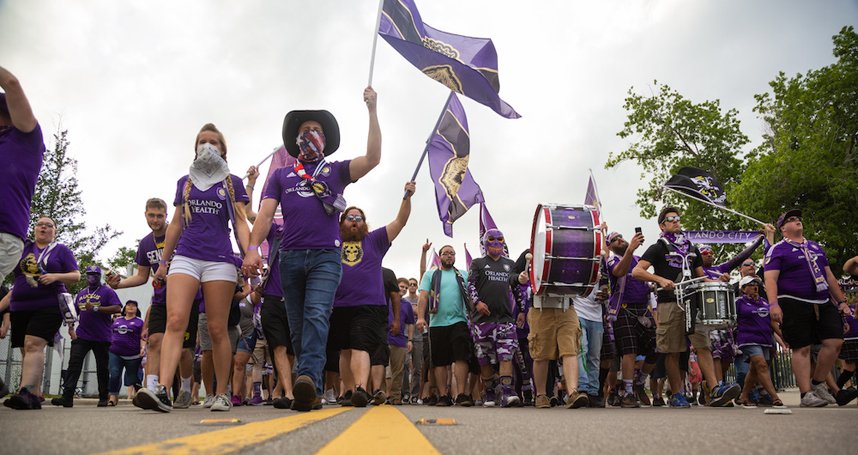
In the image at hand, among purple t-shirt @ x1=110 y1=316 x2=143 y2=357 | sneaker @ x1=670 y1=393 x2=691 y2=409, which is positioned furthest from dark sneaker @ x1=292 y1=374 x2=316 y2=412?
purple t-shirt @ x1=110 y1=316 x2=143 y2=357

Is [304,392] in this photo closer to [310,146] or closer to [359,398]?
[359,398]

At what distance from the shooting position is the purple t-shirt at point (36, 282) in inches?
279

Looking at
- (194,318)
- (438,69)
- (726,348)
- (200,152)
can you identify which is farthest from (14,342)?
(726,348)

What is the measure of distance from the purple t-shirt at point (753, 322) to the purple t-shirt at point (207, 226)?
7.11 metres

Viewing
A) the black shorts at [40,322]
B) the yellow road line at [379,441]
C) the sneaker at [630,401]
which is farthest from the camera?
the sneaker at [630,401]

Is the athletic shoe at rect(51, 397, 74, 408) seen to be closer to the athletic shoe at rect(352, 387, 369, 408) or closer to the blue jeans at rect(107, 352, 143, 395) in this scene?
the blue jeans at rect(107, 352, 143, 395)

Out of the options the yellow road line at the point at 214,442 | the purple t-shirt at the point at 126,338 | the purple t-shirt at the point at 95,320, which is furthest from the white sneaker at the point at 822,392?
the purple t-shirt at the point at 126,338

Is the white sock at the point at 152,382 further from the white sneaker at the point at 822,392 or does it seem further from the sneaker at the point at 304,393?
the white sneaker at the point at 822,392

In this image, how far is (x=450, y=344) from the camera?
10086mm

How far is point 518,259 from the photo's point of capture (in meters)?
9.09

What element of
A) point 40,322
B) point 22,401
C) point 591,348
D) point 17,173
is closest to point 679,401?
→ point 591,348

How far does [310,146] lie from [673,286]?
4.73 m

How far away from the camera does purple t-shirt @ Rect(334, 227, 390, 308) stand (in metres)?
7.75

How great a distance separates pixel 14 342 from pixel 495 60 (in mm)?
7036
